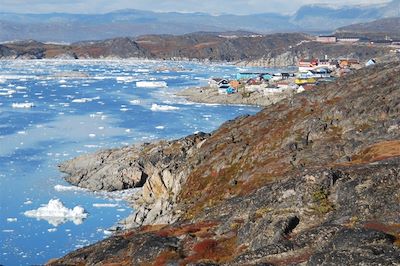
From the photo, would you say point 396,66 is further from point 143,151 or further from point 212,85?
point 212,85

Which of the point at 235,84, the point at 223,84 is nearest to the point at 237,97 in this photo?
the point at 223,84

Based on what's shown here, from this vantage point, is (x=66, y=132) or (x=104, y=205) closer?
(x=104, y=205)

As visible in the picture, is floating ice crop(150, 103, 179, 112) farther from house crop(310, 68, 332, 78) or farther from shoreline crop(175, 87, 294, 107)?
house crop(310, 68, 332, 78)

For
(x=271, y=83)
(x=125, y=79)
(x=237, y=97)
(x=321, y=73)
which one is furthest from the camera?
(x=125, y=79)

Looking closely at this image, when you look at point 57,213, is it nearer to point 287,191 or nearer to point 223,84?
point 287,191

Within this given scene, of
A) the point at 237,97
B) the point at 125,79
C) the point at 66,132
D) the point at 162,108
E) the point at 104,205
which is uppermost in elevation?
the point at 104,205

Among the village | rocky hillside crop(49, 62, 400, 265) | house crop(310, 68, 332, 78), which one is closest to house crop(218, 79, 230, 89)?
the village

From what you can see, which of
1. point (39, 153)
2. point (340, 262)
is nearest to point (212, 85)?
point (39, 153)
